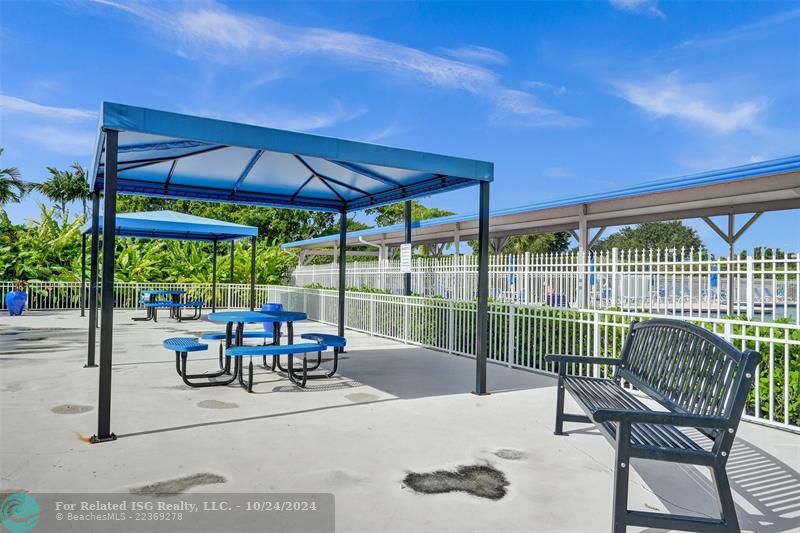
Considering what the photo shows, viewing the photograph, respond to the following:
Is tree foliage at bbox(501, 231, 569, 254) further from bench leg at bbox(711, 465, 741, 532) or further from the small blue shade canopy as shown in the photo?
bench leg at bbox(711, 465, 741, 532)

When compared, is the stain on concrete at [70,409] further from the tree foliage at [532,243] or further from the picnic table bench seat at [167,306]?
the tree foliage at [532,243]

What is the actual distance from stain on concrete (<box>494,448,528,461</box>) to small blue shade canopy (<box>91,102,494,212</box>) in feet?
10.8

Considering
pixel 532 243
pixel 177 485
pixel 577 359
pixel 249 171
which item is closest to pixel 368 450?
pixel 177 485

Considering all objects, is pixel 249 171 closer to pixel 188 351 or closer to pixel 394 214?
pixel 188 351

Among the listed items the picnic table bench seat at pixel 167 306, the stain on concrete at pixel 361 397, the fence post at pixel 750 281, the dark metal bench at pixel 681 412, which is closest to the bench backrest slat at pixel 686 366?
the dark metal bench at pixel 681 412

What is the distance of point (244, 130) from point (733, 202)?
37.8 ft

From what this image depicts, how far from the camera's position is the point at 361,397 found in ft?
21.3

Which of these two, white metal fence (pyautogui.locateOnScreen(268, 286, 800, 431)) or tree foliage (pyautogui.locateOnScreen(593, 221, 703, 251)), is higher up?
tree foliage (pyautogui.locateOnScreen(593, 221, 703, 251))

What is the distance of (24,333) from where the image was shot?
12734mm

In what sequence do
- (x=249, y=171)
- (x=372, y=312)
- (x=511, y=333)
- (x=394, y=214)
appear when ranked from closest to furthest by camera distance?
1. (x=249, y=171)
2. (x=511, y=333)
3. (x=372, y=312)
4. (x=394, y=214)

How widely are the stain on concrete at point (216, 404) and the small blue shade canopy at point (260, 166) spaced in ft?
9.42

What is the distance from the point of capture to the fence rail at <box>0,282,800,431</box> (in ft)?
17.8

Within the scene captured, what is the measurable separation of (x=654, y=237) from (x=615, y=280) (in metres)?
78.8

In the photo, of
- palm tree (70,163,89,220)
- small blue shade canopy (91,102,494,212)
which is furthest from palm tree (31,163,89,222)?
small blue shade canopy (91,102,494,212)
